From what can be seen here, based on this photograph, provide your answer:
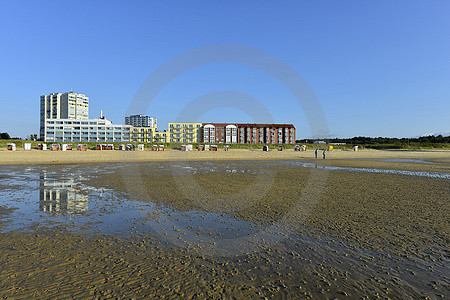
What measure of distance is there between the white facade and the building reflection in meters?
128

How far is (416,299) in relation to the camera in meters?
4.57

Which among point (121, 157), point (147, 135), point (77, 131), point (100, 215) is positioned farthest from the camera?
point (147, 135)

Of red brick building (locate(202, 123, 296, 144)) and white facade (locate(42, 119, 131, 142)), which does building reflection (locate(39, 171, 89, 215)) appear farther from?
white facade (locate(42, 119, 131, 142))

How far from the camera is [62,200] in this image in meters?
12.2

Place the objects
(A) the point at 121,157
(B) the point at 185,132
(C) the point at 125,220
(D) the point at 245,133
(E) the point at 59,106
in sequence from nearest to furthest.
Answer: (C) the point at 125,220 → (A) the point at 121,157 → (D) the point at 245,133 → (B) the point at 185,132 → (E) the point at 59,106

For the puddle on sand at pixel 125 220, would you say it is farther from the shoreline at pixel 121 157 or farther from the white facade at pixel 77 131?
the white facade at pixel 77 131

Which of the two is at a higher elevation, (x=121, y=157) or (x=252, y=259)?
(x=121, y=157)

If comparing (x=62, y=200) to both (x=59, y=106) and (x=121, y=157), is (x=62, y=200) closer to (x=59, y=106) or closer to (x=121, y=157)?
(x=121, y=157)

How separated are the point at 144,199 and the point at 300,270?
30.6 feet

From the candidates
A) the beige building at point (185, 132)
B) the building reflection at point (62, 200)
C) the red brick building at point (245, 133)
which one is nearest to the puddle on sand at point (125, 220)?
the building reflection at point (62, 200)

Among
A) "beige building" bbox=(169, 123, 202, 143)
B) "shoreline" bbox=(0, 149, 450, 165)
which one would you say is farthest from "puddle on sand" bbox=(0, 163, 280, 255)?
"beige building" bbox=(169, 123, 202, 143)

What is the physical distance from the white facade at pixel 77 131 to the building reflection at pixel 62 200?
5034 inches

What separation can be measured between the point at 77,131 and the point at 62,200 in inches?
5523

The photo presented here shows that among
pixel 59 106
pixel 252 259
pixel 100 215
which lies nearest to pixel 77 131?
pixel 59 106
